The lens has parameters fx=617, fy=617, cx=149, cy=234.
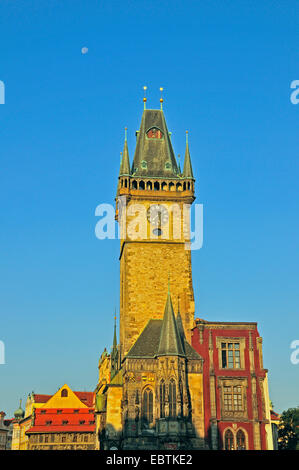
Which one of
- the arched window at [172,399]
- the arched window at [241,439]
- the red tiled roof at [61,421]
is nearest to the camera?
the arched window at [172,399]

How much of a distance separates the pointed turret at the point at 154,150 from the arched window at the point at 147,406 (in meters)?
25.8

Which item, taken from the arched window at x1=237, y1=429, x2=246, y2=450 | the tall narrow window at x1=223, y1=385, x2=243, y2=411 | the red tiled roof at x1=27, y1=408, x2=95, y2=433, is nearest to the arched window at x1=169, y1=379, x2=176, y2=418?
the tall narrow window at x1=223, y1=385, x2=243, y2=411

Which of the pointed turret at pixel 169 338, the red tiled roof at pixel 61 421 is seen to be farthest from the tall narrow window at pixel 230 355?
the red tiled roof at pixel 61 421

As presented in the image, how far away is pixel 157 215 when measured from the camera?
71062 mm

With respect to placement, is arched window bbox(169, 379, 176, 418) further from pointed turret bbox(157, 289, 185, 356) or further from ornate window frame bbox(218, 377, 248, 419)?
ornate window frame bbox(218, 377, 248, 419)

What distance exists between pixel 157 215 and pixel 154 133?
11689 mm

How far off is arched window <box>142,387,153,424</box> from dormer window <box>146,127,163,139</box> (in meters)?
31.6

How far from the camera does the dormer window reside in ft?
250

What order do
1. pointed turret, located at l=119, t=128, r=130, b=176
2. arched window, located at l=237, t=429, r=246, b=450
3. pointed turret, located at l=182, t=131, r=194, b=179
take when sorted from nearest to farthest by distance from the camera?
arched window, located at l=237, t=429, r=246, b=450 < pointed turret, located at l=119, t=128, r=130, b=176 < pointed turret, located at l=182, t=131, r=194, b=179

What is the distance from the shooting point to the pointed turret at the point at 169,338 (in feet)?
193

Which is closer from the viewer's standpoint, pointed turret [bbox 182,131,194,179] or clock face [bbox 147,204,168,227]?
clock face [bbox 147,204,168,227]

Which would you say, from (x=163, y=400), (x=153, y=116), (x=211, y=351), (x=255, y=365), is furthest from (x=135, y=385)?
(x=153, y=116)

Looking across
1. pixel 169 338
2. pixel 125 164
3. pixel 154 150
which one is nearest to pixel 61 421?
pixel 125 164

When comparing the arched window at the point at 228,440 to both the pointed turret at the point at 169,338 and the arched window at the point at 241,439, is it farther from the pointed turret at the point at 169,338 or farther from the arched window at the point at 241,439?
the pointed turret at the point at 169,338
